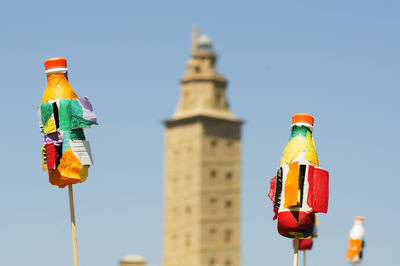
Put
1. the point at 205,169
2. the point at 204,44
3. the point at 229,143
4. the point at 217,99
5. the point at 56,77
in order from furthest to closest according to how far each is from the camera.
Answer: the point at 204,44 → the point at 217,99 → the point at 229,143 → the point at 205,169 → the point at 56,77

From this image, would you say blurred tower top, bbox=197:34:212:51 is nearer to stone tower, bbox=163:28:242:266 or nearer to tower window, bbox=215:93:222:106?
stone tower, bbox=163:28:242:266

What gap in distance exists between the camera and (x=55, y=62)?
22.9 m

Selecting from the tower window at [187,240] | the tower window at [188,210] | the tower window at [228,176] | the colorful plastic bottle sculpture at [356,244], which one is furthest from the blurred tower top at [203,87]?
the colorful plastic bottle sculpture at [356,244]

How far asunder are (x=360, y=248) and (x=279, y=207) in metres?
15.7

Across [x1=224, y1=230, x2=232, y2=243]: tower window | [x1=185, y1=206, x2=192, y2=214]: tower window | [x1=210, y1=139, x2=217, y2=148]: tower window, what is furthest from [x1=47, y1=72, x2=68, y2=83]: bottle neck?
[x1=185, y1=206, x2=192, y2=214]: tower window

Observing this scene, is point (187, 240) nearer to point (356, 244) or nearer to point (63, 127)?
point (356, 244)

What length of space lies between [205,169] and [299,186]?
86.3 metres

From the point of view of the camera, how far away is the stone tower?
108 meters

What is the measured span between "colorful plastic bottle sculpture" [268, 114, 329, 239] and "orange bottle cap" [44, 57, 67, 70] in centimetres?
364

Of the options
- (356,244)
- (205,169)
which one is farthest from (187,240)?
(356,244)

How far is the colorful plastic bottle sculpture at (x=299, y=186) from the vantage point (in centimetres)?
2269

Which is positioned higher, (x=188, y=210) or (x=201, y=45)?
(x=201, y=45)

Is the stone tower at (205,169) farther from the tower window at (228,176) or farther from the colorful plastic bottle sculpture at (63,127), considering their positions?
the colorful plastic bottle sculpture at (63,127)

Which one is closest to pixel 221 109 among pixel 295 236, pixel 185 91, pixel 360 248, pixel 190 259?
pixel 185 91
